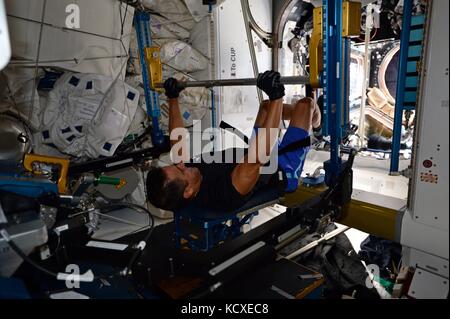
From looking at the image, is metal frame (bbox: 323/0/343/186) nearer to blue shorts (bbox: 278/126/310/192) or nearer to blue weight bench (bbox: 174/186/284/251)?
blue shorts (bbox: 278/126/310/192)

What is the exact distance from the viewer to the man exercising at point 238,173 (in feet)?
6.69

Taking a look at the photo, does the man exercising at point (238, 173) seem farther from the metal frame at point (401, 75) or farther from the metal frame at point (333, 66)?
the metal frame at point (401, 75)

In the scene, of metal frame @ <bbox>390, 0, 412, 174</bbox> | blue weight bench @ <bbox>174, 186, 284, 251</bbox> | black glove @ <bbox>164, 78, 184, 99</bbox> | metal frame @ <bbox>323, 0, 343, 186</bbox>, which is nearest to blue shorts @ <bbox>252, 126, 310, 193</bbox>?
blue weight bench @ <bbox>174, 186, 284, 251</bbox>

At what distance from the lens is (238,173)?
215 cm

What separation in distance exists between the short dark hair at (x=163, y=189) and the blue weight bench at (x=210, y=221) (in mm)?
356

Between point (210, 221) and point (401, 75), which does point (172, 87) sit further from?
point (401, 75)

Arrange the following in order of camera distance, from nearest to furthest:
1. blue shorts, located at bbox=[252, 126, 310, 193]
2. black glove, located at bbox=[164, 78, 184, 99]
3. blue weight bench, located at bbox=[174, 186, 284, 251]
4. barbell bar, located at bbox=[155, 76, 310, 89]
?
1. barbell bar, located at bbox=[155, 76, 310, 89]
2. blue weight bench, located at bbox=[174, 186, 284, 251]
3. blue shorts, located at bbox=[252, 126, 310, 193]
4. black glove, located at bbox=[164, 78, 184, 99]

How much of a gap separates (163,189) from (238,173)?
54 cm

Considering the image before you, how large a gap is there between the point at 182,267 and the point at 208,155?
1474mm

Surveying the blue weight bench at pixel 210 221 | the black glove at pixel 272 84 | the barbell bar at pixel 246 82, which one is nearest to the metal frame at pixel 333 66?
the barbell bar at pixel 246 82

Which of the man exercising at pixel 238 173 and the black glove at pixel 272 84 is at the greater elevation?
the black glove at pixel 272 84

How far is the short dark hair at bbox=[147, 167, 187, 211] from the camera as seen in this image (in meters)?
2.06

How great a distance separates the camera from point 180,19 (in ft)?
13.8

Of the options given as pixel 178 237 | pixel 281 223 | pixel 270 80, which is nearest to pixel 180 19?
pixel 270 80
